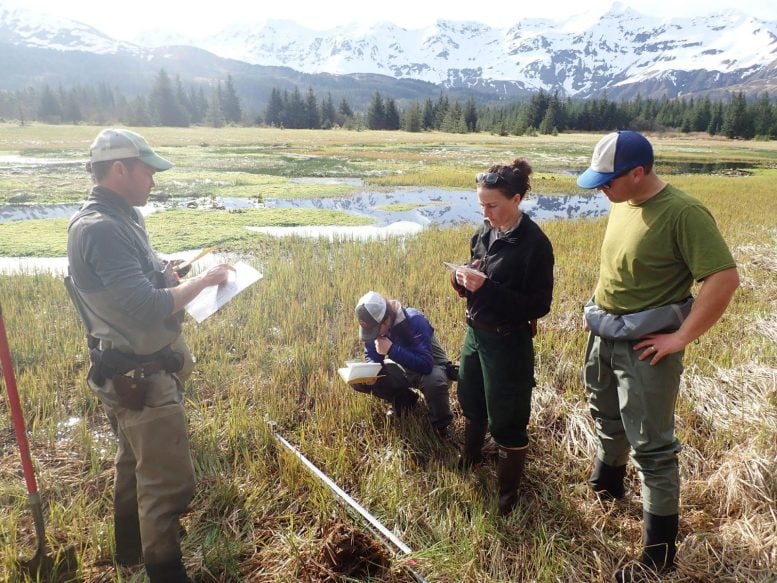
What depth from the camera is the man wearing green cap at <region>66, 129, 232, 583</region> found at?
2.25 meters

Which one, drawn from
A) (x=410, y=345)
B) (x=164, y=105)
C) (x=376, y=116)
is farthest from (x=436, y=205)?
(x=164, y=105)

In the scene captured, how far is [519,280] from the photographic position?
8.93 ft

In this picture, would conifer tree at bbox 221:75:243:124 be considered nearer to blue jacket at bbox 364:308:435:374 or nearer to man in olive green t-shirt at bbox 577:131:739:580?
blue jacket at bbox 364:308:435:374

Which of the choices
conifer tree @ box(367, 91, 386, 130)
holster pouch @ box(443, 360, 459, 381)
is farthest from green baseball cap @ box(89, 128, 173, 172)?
conifer tree @ box(367, 91, 386, 130)

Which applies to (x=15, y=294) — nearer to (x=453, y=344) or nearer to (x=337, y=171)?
(x=453, y=344)

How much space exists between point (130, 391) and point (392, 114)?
260 feet

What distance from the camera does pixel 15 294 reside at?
22.1ft

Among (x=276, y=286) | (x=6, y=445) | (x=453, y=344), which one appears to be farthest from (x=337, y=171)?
(x=6, y=445)

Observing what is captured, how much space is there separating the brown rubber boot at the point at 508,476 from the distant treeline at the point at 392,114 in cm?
6994

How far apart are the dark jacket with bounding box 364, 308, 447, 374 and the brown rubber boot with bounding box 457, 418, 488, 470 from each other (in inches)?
25.0

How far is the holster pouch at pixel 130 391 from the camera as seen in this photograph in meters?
2.31

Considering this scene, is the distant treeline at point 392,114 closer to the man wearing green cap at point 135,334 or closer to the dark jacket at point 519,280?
the dark jacket at point 519,280

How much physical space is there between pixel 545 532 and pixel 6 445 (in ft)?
12.9

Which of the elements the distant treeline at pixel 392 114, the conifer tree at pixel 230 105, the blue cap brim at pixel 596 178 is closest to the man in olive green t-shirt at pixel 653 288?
the blue cap brim at pixel 596 178
